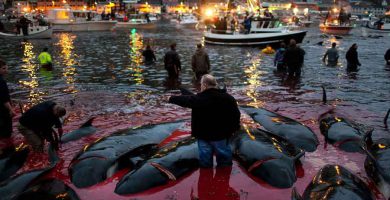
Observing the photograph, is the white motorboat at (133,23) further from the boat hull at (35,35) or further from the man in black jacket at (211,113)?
the man in black jacket at (211,113)

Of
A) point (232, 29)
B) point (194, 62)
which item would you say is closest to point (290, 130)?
point (194, 62)

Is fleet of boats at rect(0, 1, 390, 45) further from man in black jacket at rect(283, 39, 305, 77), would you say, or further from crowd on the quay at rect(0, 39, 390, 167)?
crowd on the quay at rect(0, 39, 390, 167)

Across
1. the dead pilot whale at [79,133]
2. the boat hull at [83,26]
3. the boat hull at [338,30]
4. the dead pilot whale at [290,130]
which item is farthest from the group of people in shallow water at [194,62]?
the boat hull at [338,30]

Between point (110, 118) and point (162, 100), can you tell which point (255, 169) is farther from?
point (162, 100)

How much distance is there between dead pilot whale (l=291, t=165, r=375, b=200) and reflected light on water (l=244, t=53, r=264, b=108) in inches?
266

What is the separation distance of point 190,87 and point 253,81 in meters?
3.51

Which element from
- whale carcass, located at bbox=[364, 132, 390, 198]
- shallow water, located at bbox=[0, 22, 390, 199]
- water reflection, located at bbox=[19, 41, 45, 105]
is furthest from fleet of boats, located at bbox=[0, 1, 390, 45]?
whale carcass, located at bbox=[364, 132, 390, 198]

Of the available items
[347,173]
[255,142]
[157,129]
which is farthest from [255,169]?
[157,129]

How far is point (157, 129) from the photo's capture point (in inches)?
379

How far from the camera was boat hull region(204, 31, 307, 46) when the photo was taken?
33531 mm

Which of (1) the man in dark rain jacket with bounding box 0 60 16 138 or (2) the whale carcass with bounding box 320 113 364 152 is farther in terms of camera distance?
(1) the man in dark rain jacket with bounding box 0 60 16 138

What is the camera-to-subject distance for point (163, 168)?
280 inches

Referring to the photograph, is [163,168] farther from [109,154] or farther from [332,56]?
[332,56]

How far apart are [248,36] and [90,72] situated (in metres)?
18.4
